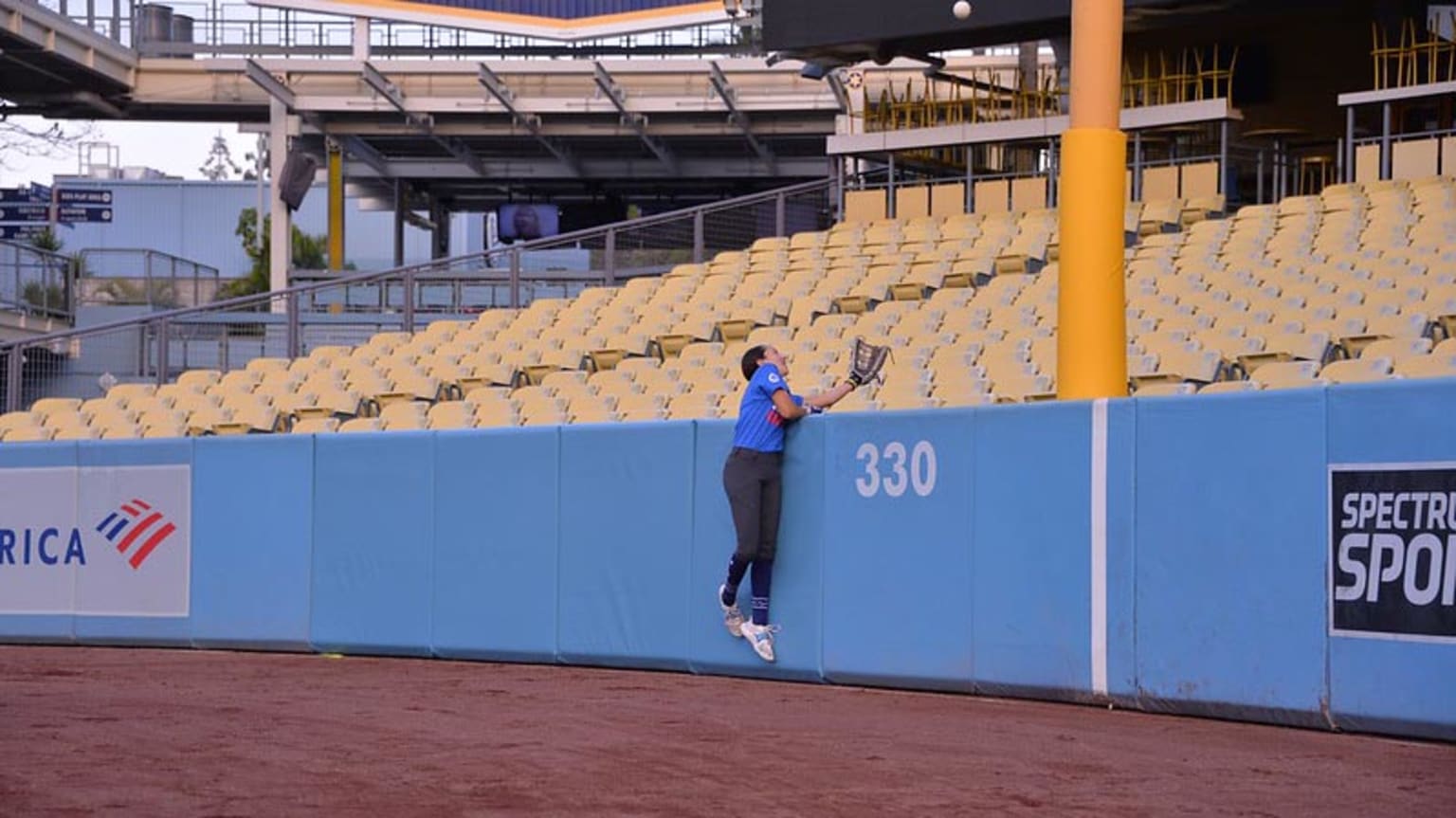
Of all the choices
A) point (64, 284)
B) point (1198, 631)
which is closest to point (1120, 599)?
point (1198, 631)

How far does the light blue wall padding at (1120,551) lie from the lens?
32.0ft

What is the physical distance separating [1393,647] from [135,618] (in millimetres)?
9537

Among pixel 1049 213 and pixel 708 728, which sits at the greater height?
pixel 1049 213

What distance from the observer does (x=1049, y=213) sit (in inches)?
925

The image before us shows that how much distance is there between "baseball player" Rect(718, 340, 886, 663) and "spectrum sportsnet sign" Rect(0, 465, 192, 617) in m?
5.14

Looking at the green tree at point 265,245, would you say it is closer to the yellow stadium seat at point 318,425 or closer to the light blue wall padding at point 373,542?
the yellow stadium seat at point 318,425

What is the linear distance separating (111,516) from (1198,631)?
8.72 meters

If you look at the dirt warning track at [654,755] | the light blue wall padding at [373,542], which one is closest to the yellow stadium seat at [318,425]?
the light blue wall padding at [373,542]

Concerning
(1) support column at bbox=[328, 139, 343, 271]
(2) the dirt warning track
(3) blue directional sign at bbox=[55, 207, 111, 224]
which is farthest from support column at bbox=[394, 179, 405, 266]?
(2) the dirt warning track

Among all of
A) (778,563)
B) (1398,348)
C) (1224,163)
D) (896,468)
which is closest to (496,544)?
(778,563)

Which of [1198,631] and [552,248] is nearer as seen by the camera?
[1198,631]

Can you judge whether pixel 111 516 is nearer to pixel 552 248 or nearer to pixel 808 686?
pixel 808 686

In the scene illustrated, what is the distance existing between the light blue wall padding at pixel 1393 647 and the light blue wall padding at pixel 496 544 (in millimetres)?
5457

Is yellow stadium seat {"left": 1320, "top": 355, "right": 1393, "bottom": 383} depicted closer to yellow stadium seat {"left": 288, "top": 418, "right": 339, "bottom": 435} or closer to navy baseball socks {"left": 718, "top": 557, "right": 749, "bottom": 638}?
navy baseball socks {"left": 718, "top": 557, "right": 749, "bottom": 638}
